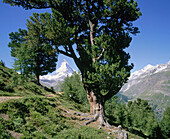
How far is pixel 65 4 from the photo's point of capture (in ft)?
55.0

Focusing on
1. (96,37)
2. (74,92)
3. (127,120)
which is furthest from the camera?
(127,120)

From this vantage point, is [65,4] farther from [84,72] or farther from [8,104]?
[8,104]

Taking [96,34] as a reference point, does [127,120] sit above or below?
below

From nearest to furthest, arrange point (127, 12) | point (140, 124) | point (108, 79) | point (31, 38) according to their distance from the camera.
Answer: point (108, 79), point (127, 12), point (31, 38), point (140, 124)

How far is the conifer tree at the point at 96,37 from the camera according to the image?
13859 millimetres

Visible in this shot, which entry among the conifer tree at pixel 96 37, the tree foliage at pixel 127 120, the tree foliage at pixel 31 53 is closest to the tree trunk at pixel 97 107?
the conifer tree at pixel 96 37

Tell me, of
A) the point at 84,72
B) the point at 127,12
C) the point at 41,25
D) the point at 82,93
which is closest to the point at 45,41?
the point at 41,25

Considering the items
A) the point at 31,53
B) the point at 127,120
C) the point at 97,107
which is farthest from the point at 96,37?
the point at 127,120

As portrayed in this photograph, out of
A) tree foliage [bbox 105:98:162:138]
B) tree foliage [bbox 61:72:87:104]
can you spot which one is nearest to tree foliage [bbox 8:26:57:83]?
tree foliage [bbox 61:72:87:104]

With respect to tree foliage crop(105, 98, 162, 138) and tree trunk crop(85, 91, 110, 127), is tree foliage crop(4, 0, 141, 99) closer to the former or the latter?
tree trunk crop(85, 91, 110, 127)

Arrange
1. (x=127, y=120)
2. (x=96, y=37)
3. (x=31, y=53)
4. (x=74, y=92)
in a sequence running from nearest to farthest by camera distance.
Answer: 1. (x=96, y=37)
2. (x=31, y=53)
3. (x=74, y=92)
4. (x=127, y=120)

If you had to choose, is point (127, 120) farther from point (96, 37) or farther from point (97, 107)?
point (96, 37)

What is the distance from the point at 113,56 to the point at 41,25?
11.3 m

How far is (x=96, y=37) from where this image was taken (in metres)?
15.2
